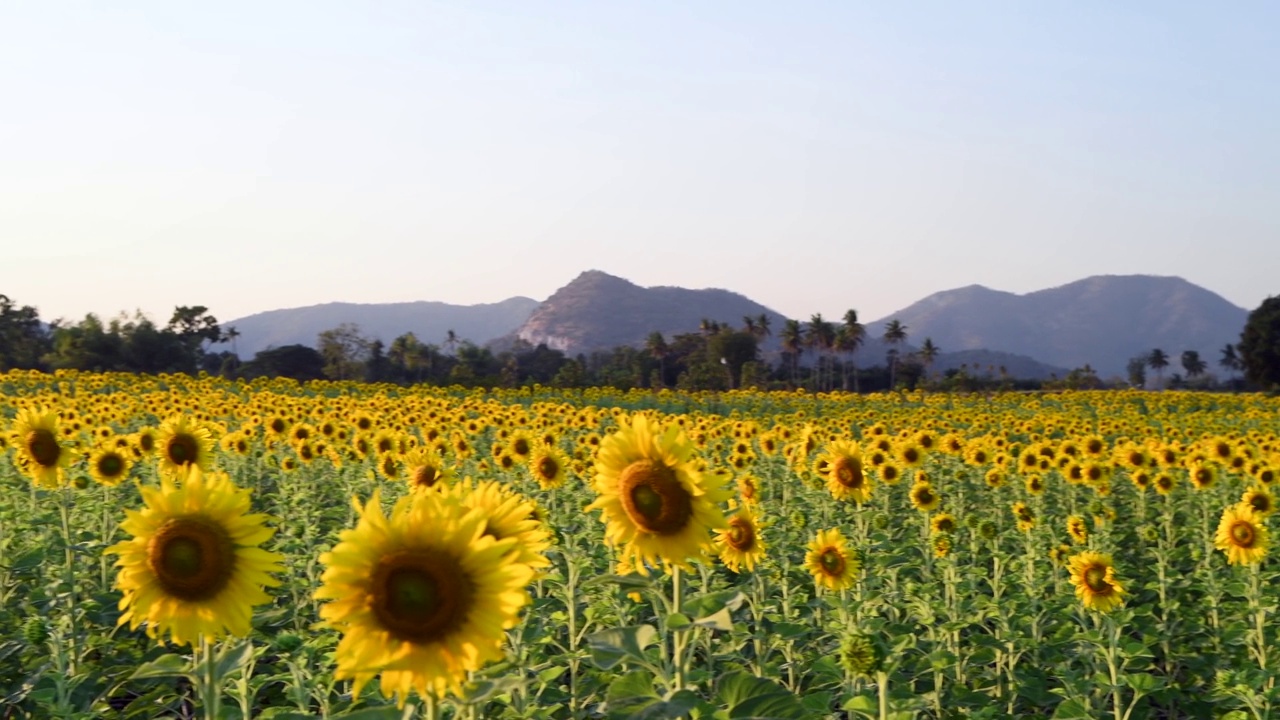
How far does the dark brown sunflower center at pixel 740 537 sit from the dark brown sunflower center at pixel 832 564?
0.73 meters

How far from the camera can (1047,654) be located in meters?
7.61

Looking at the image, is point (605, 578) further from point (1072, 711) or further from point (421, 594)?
point (1072, 711)

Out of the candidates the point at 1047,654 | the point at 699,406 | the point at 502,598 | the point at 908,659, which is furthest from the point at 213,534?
the point at 699,406

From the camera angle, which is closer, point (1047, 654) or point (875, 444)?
point (1047, 654)

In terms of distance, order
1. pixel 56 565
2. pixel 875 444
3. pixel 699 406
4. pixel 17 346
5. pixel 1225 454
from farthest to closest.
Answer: pixel 17 346 < pixel 699 406 < pixel 1225 454 < pixel 875 444 < pixel 56 565

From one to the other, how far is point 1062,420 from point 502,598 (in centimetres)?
2086

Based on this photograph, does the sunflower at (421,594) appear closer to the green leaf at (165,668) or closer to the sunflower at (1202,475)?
the green leaf at (165,668)

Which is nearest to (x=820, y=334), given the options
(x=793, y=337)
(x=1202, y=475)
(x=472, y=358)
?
(x=793, y=337)

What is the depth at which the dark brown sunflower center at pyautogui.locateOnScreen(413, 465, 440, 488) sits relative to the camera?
6197 mm

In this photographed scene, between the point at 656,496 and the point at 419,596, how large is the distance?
1.20m

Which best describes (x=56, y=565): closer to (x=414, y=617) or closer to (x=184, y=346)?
(x=414, y=617)

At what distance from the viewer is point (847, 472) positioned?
8055mm

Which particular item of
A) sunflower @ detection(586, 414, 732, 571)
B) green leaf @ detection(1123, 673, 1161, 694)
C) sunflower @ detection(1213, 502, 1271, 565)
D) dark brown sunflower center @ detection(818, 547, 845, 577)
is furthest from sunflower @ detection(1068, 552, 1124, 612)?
sunflower @ detection(586, 414, 732, 571)

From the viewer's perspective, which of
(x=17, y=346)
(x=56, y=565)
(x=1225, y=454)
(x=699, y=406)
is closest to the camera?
(x=56, y=565)
